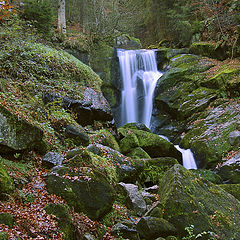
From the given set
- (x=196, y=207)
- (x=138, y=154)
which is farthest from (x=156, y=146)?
(x=196, y=207)

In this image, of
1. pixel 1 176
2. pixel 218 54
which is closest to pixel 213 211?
pixel 1 176

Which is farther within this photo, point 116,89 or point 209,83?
point 116,89

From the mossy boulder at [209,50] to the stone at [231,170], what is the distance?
10.0 m

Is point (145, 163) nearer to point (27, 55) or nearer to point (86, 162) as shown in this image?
point (86, 162)

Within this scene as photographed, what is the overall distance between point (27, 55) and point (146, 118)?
9.13 meters

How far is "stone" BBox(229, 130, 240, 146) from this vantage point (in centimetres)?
941

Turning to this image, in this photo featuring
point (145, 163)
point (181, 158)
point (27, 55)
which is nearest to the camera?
point (145, 163)

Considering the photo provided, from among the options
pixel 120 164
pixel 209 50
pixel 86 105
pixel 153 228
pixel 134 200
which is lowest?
pixel 153 228

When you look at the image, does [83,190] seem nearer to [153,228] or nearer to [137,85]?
[153,228]

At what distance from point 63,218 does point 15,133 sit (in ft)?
6.69

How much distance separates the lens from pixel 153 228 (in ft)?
Result: 12.5

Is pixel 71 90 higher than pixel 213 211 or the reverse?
higher

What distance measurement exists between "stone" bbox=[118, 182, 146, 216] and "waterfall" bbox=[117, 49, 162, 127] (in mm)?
10026

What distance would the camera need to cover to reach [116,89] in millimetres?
16312
